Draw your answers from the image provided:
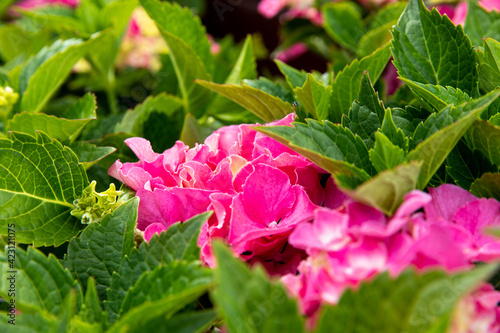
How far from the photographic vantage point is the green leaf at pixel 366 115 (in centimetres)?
56

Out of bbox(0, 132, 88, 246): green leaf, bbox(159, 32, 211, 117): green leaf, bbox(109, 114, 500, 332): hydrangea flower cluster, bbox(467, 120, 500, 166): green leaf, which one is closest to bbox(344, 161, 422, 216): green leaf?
bbox(109, 114, 500, 332): hydrangea flower cluster

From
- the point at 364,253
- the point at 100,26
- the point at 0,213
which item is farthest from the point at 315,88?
the point at 100,26

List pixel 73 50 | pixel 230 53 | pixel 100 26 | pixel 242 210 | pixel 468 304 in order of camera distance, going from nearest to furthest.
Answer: pixel 468 304 < pixel 242 210 < pixel 73 50 < pixel 100 26 < pixel 230 53

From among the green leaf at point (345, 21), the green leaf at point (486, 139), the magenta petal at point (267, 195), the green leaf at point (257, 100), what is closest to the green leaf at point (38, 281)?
the magenta petal at point (267, 195)

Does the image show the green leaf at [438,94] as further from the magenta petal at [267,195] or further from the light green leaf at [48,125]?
the light green leaf at [48,125]

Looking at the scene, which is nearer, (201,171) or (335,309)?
(335,309)

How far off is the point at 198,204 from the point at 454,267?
11.0 inches

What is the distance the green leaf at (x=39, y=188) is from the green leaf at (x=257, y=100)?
214 millimetres

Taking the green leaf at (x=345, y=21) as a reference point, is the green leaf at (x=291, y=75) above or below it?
below

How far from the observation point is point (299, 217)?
51cm

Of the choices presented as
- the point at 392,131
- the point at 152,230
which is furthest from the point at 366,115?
the point at 152,230

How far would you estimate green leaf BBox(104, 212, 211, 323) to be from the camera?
0.49 metres

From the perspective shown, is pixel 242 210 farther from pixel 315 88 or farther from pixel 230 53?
pixel 230 53

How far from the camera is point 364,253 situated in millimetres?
399
